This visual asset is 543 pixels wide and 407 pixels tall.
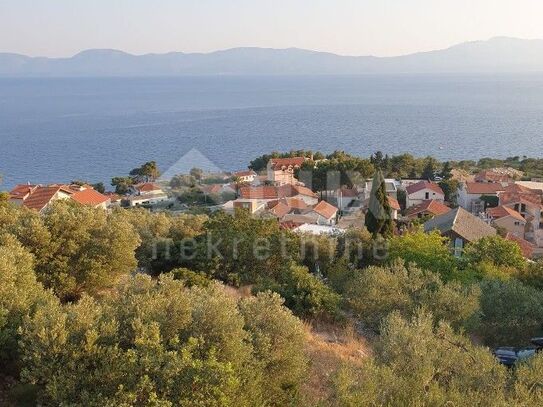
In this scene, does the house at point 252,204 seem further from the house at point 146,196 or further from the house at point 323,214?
the house at point 146,196

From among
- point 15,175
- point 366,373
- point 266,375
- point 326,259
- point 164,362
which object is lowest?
point 15,175

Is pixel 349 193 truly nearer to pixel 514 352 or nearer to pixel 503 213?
pixel 503 213

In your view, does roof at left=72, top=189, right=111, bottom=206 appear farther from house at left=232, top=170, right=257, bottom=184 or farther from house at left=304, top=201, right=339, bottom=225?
house at left=304, top=201, right=339, bottom=225

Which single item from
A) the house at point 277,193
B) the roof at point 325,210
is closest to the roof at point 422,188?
the house at point 277,193

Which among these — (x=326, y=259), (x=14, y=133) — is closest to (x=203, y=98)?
(x=14, y=133)

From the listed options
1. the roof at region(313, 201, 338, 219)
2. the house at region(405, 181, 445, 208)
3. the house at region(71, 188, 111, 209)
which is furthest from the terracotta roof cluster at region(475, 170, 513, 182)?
the house at region(71, 188, 111, 209)

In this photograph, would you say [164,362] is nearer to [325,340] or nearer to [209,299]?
[209,299]
